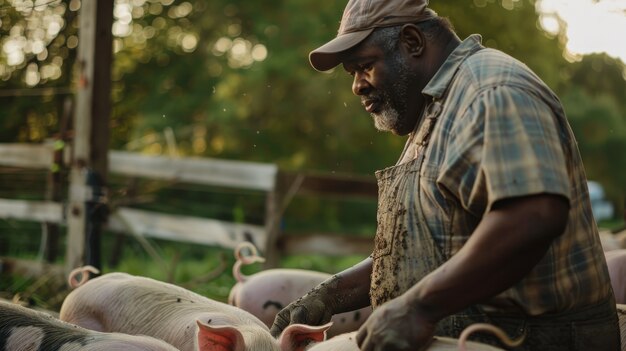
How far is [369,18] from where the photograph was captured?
269 cm

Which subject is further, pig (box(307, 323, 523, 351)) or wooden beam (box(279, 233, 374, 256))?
wooden beam (box(279, 233, 374, 256))

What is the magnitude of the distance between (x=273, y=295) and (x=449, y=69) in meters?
3.37

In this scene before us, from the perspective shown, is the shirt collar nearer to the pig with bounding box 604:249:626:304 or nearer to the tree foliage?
the pig with bounding box 604:249:626:304

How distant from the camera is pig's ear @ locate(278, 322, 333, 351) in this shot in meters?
2.90

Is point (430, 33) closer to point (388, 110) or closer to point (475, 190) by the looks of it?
point (388, 110)

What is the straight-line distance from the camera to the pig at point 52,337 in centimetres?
290

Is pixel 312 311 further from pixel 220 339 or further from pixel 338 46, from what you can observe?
pixel 338 46

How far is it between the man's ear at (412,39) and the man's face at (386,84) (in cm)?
3

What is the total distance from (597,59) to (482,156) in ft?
98.9

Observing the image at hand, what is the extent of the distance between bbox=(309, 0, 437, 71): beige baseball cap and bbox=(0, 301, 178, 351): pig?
1.11m

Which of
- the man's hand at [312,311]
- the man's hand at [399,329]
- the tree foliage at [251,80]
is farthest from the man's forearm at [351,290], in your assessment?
the tree foliage at [251,80]

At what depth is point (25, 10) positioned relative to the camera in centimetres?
931

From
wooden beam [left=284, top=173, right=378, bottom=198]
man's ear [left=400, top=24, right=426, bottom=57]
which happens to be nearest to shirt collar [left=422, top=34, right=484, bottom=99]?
man's ear [left=400, top=24, right=426, bottom=57]

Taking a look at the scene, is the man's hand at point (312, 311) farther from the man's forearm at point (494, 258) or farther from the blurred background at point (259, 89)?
the blurred background at point (259, 89)
